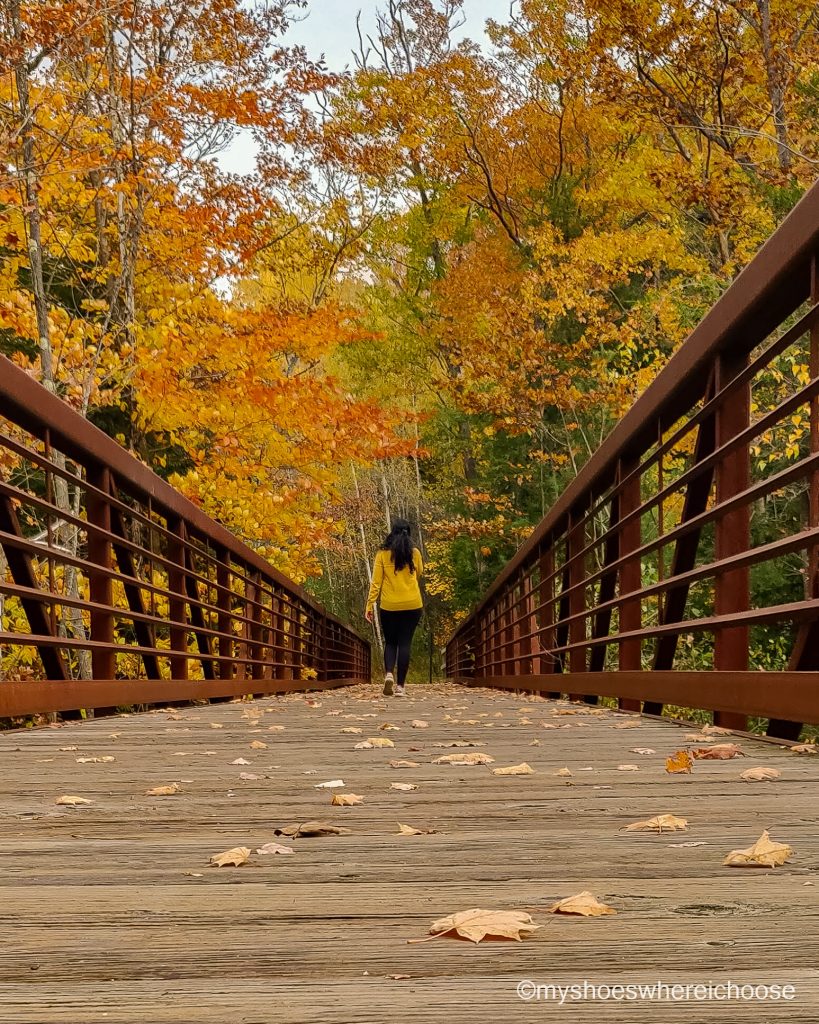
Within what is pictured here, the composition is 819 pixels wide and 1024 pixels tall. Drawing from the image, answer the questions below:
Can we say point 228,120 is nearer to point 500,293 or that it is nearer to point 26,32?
point 26,32

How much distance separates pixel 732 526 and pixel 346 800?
2.10m

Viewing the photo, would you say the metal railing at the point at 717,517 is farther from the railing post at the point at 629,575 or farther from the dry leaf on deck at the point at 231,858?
the dry leaf on deck at the point at 231,858

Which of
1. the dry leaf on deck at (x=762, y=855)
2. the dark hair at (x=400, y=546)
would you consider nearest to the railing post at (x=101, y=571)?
the dry leaf on deck at (x=762, y=855)

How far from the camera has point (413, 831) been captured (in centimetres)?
204

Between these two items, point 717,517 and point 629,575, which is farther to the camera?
point 629,575

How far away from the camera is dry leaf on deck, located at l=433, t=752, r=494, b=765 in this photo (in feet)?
10.8

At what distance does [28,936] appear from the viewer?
52.0 inches

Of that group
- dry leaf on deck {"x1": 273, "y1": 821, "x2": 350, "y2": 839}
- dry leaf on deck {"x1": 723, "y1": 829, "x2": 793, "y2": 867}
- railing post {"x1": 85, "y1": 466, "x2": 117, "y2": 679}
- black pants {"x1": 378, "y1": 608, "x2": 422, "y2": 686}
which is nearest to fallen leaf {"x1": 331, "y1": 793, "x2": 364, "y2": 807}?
dry leaf on deck {"x1": 273, "y1": 821, "x2": 350, "y2": 839}

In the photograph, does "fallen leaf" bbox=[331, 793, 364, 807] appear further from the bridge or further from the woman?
the woman

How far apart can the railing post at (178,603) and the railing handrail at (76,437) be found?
126 millimetres

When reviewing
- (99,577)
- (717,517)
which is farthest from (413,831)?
(99,577)

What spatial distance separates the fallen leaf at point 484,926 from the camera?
50.8 inches

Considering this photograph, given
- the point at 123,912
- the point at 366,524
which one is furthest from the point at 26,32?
the point at 366,524

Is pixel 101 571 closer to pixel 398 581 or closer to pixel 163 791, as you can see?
pixel 163 791
